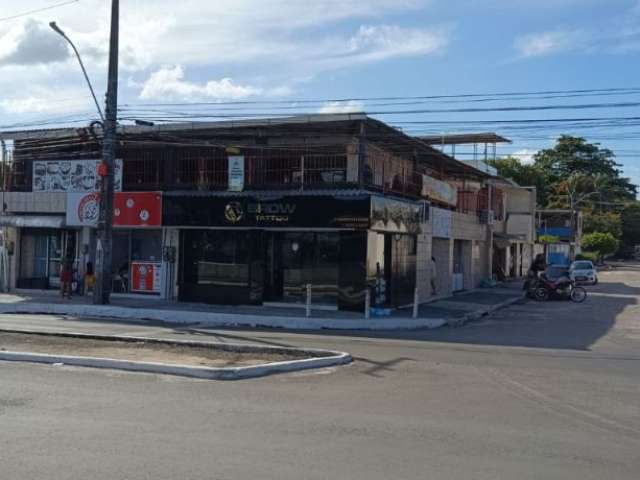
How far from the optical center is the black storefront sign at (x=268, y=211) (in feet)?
72.4

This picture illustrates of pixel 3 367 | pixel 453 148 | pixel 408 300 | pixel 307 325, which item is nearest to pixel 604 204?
pixel 453 148

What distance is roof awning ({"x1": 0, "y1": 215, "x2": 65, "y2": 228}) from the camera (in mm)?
26609

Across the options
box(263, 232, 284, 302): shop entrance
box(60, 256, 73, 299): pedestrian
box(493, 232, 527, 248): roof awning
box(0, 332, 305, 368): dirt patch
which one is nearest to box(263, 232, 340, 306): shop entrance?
box(263, 232, 284, 302): shop entrance

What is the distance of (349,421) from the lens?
26.8 feet

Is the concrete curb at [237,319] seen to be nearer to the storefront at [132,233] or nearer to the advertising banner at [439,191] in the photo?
the storefront at [132,233]

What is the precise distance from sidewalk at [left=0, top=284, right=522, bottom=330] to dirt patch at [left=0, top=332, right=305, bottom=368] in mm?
5440

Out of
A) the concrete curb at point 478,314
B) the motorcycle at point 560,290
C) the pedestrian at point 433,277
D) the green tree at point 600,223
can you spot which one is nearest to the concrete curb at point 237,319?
the concrete curb at point 478,314

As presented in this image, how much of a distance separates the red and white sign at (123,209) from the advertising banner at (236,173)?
2.69 meters

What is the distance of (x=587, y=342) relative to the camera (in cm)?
1681

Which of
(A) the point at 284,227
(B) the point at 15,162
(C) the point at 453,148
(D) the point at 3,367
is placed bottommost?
(D) the point at 3,367

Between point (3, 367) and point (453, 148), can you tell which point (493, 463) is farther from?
point (453, 148)

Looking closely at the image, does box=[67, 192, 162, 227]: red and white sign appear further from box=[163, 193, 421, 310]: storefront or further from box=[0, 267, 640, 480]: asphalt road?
box=[0, 267, 640, 480]: asphalt road

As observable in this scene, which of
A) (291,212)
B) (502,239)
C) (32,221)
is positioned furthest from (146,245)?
(502,239)

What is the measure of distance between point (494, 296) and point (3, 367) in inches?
933
